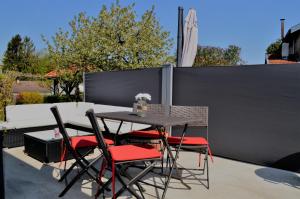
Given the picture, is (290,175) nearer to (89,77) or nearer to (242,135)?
(242,135)

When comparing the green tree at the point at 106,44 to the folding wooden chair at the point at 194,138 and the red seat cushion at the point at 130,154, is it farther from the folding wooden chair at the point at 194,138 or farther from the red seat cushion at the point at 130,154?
the red seat cushion at the point at 130,154

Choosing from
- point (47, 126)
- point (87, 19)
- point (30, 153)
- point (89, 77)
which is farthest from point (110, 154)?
point (87, 19)

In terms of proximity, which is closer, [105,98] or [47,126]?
[47,126]

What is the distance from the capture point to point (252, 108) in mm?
5129

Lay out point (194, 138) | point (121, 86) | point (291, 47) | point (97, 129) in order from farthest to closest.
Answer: point (291, 47)
point (121, 86)
point (194, 138)
point (97, 129)

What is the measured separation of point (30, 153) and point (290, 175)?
4.45 m

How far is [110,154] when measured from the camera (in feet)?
9.84

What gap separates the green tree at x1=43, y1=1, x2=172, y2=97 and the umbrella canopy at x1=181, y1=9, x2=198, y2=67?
6.62 metres

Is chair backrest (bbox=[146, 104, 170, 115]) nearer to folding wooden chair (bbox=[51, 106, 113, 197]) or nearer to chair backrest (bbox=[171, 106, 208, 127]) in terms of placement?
chair backrest (bbox=[171, 106, 208, 127])

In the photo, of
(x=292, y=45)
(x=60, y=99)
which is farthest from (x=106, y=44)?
(x=292, y=45)

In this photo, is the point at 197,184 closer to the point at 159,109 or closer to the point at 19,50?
the point at 159,109

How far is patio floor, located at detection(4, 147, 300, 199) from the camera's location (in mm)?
3551

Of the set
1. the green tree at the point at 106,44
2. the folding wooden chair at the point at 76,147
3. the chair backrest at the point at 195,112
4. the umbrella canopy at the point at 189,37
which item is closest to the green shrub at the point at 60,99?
the green tree at the point at 106,44

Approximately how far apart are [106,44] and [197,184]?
9594mm
